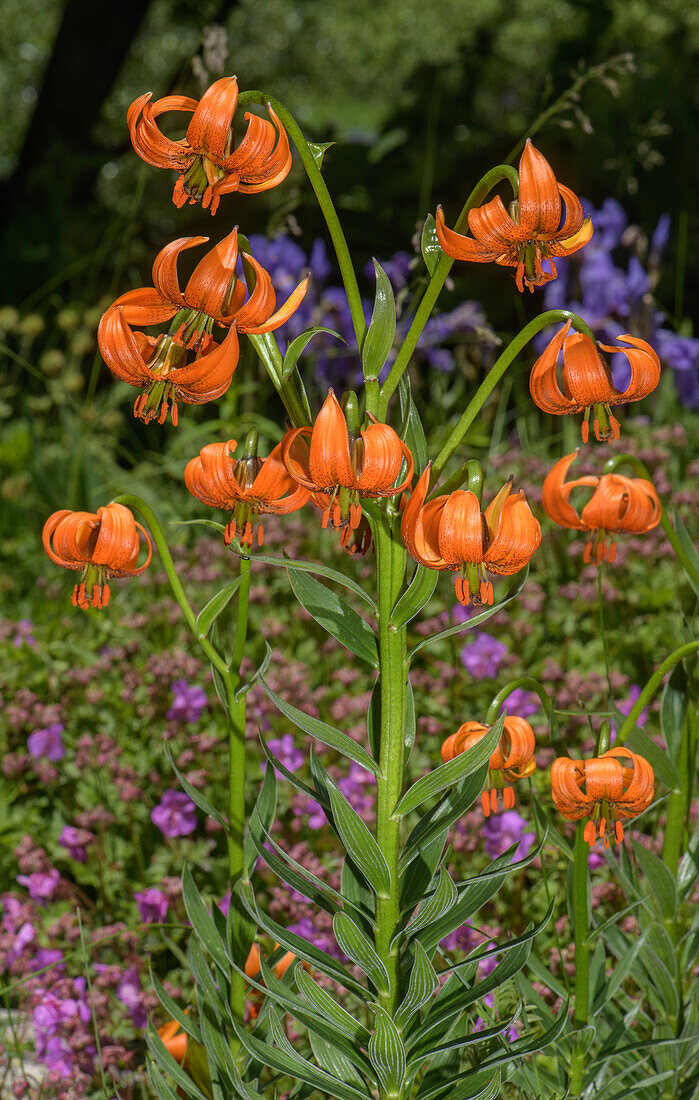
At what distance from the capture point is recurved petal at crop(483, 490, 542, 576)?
1056mm

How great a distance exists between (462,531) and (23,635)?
2.10m

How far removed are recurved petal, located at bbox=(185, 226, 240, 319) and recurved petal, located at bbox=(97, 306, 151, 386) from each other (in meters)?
0.08

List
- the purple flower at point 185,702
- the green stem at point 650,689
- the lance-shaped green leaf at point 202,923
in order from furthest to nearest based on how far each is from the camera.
A: the purple flower at point 185,702
the lance-shaped green leaf at point 202,923
the green stem at point 650,689

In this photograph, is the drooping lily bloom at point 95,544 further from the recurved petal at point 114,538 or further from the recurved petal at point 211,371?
the recurved petal at point 211,371

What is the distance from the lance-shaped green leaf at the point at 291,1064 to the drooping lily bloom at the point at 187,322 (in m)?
0.79

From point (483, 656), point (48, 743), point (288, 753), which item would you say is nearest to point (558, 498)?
point (288, 753)

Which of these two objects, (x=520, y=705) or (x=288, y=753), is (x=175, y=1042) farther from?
(x=520, y=705)

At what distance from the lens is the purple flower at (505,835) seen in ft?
6.95

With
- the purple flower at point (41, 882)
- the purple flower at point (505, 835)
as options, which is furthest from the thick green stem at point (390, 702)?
the purple flower at point (41, 882)

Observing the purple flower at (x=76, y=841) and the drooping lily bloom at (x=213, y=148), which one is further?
the purple flower at (x=76, y=841)

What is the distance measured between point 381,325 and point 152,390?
27 cm

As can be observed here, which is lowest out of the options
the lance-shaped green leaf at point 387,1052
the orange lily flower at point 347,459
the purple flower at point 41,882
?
the purple flower at point 41,882

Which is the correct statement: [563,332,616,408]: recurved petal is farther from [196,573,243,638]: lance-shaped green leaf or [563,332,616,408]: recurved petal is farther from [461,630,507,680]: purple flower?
[461,630,507,680]: purple flower

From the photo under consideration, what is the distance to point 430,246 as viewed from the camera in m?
1.19
